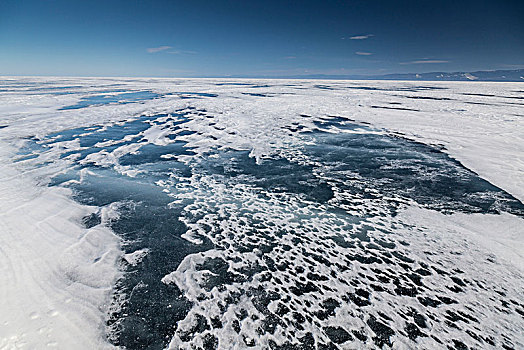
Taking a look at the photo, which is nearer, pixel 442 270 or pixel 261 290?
pixel 261 290

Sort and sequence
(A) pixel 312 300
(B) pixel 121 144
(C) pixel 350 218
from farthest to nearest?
(B) pixel 121 144 → (C) pixel 350 218 → (A) pixel 312 300

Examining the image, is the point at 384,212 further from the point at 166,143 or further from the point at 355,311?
the point at 166,143

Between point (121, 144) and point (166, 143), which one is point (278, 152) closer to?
point (166, 143)

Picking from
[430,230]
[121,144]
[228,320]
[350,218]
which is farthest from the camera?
[121,144]

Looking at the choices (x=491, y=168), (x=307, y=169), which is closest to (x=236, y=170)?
(x=307, y=169)

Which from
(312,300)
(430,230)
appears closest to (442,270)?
(430,230)

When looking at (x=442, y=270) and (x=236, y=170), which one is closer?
(x=442, y=270)
